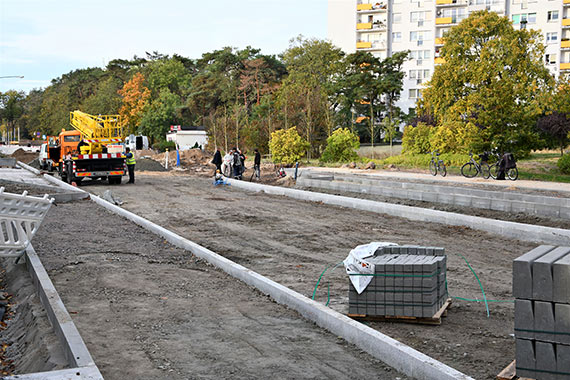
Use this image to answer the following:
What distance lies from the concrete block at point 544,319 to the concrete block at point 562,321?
37mm

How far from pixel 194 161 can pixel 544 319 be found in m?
42.6

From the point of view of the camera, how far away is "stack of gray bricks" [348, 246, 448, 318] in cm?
671

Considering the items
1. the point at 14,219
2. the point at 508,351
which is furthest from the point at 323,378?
the point at 14,219

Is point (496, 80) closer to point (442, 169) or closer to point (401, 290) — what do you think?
point (442, 169)

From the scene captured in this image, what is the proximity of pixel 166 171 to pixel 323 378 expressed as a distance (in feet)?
113

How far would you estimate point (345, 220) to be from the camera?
1595cm

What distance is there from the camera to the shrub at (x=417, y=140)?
4172cm

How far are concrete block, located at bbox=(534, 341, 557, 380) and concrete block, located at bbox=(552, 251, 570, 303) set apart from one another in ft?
1.33

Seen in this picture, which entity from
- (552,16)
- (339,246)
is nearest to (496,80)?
(339,246)

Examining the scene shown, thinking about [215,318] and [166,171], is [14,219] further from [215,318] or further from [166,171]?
[166,171]

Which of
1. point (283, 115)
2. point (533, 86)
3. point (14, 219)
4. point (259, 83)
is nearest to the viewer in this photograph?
point (14, 219)

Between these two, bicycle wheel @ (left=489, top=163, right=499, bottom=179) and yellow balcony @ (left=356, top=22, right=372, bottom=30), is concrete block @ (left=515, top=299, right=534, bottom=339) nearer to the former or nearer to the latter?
bicycle wheel @ (left=489, top=163, right=499, bottom=179)

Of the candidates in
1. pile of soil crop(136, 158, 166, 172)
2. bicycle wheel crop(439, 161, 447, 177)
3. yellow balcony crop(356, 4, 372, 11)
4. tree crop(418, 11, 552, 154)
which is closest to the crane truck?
pile of soil crop(136, 158, 166, 172)

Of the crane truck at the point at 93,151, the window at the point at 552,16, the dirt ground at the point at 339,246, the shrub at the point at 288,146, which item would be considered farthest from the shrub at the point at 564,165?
the window at the point at 552,16
